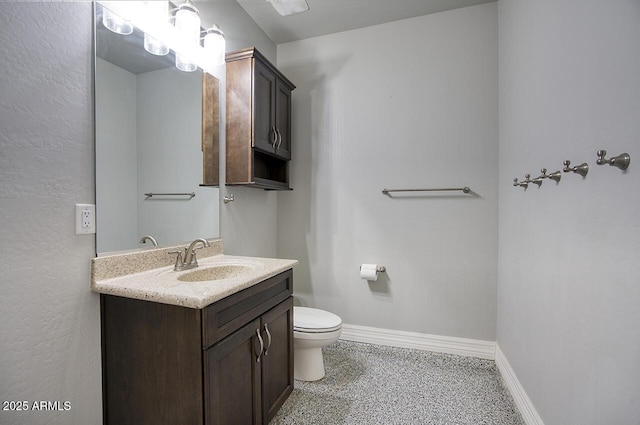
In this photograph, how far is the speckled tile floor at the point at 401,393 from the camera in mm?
1488

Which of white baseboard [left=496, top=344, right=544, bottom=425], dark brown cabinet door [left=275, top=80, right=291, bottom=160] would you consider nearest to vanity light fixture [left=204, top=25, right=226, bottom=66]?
dark brown cabinet door [left=275, top=80, right=291, bottom=160]

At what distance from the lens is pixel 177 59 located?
5.06 ft

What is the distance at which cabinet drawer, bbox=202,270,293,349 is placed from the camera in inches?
39.2

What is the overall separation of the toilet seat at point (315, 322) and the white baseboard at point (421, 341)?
1.86 feet

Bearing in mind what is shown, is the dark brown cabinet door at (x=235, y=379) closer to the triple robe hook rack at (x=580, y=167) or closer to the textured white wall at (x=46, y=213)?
the textured white wall at (x=46, y=213)

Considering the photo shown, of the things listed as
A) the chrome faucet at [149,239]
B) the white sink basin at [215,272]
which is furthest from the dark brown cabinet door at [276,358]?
the chrome faucet at [149,239]

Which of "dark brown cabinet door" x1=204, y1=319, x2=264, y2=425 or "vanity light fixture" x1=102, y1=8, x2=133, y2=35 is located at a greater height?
"vanity light fixture" x1=102, y1=8, x2=133, y2=35

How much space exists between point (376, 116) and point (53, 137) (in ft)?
6.53

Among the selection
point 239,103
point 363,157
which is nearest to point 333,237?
point 363,157

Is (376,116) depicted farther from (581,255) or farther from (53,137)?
(53,137)

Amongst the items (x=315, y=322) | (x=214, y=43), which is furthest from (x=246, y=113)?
(x=315, y=322)

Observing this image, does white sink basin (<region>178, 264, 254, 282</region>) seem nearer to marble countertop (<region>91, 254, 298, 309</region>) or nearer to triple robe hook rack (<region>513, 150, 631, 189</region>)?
marble countertop (<region>91, 254, 298, 309</region>)

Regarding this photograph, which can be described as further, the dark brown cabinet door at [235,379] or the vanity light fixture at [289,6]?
the vanity light fixture at [289,6]

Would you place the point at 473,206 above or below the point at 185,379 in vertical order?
above
